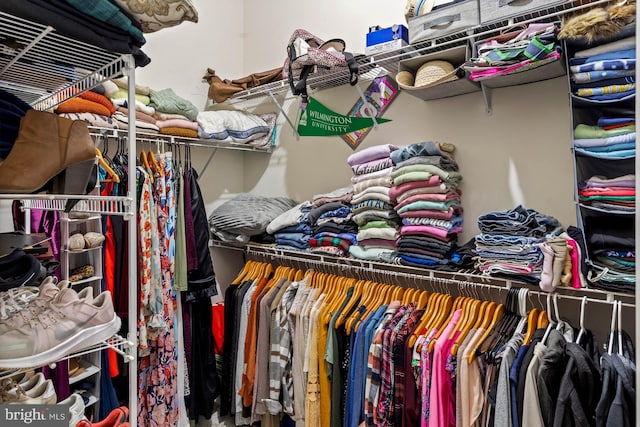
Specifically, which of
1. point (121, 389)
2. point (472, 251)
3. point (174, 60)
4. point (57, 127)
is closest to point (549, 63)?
point (472, 251)

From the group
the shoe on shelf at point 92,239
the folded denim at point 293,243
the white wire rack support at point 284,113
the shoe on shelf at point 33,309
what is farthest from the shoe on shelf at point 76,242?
the white wire rack support at point 284,113

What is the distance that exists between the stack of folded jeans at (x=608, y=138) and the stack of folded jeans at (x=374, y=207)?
81cm

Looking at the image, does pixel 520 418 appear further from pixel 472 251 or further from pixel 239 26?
pixel 239 26

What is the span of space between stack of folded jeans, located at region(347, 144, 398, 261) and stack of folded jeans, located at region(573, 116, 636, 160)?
0.81 meters

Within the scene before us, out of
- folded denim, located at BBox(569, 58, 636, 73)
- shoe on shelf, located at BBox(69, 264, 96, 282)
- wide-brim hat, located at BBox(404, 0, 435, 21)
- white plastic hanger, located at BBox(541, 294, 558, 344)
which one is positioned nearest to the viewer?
folded denim, located at BBox(569, 58, 636, 73)

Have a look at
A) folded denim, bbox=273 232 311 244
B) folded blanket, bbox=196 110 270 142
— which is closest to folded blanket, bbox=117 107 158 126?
folded blanket, bbox=196 110 270 142

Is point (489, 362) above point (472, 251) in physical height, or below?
below

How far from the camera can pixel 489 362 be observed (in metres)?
1.52

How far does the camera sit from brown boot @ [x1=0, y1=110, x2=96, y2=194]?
1010 mm

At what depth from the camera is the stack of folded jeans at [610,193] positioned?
1.39m

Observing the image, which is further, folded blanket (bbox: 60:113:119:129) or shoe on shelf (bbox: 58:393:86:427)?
folded blanket (bbox: 60:113:119:129)

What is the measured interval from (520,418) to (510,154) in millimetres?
1128

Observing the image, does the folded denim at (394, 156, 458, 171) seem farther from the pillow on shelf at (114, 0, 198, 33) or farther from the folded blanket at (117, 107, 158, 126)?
the folded blanket at (117, 107, 158, 126)

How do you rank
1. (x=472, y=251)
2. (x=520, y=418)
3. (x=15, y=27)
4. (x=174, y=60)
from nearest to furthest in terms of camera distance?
1. (x=15, y=27)
2. (x=520, y=418)
3. (x=472, y=251)
4. (x=174, y=60)
